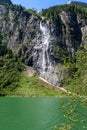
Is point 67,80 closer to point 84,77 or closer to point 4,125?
point 84,77

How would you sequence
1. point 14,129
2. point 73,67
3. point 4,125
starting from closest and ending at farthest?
point 73,67 < point 14,129 < point 4,125

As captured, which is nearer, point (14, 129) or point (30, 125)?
point (14, 129)

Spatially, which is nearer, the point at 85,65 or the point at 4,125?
the point at 85,65

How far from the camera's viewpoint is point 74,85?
2319cm

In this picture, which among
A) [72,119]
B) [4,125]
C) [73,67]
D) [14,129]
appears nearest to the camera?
[72,119]

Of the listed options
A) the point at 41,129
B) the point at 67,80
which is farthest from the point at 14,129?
the point at 67,80

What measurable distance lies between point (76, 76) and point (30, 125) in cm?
5761

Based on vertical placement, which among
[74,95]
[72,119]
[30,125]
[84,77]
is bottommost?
[30,125]

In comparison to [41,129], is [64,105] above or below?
above

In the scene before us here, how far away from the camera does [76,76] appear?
23.3 meters

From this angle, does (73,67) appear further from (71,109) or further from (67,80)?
(71,109)

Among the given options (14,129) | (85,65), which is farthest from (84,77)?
(14,129)

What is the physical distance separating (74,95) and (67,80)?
4.96ft

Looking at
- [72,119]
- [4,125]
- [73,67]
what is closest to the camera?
[72,119]
